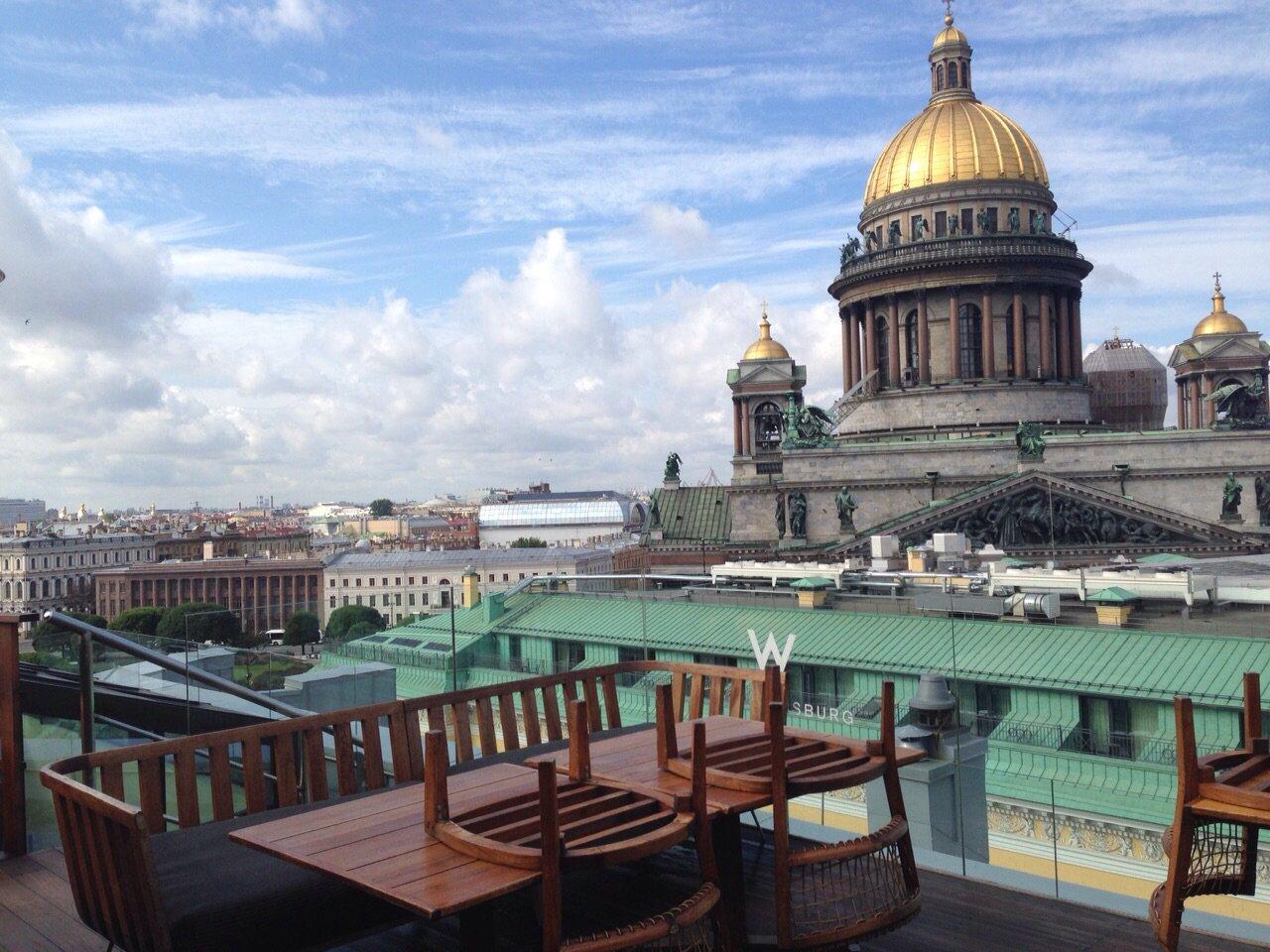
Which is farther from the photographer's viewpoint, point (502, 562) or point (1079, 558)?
Result: point (502, 562)

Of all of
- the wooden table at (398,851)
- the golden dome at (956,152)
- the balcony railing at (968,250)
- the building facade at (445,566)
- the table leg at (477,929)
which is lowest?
the building facade at (445,566)

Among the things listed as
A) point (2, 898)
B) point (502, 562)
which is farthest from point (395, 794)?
point (502, 562)

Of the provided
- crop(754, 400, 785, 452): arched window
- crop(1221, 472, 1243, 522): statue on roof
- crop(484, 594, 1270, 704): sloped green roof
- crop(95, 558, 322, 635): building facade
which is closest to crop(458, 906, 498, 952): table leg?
crop(484, 594, 1270, 704): sloped green roof

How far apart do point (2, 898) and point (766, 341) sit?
52.2m

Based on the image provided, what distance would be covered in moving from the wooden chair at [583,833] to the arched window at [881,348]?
55.9 metres

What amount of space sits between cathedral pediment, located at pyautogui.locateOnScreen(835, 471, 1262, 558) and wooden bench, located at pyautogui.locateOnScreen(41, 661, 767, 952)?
36083 millimetres

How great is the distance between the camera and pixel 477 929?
5.12 m

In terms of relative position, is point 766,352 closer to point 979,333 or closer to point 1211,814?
point 979,333

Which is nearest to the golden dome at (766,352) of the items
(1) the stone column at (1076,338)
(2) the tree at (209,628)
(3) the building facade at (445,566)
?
(1) the stone column at (1076,338)

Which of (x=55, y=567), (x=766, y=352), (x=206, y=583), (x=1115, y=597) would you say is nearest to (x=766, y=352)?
(x=766, y=352)

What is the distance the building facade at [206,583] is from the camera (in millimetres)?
93062

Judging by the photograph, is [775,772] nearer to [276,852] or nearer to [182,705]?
[276,852]

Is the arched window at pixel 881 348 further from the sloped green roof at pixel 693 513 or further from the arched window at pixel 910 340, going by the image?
the sloped green roof at pixel 693 513

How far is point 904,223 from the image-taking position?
58.0 meters
